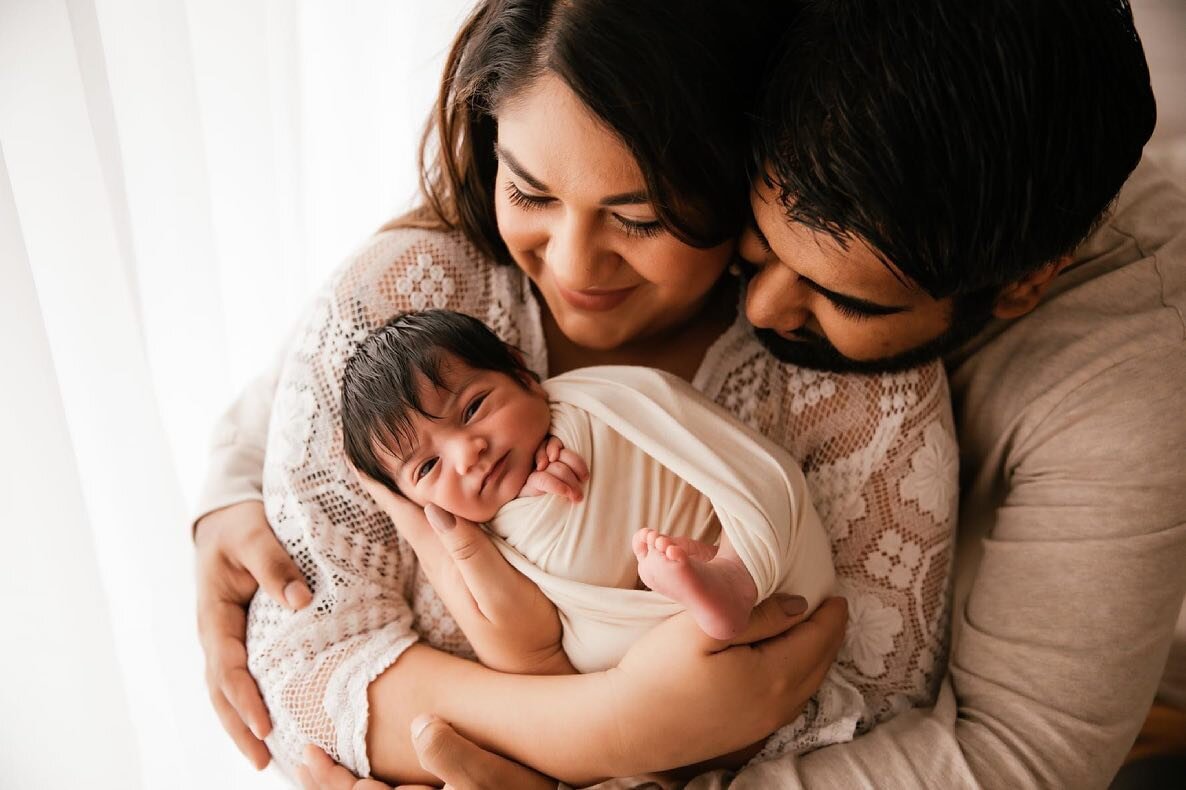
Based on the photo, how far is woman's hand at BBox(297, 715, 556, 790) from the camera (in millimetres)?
1225

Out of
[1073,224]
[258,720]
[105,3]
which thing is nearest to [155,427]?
[258,720]

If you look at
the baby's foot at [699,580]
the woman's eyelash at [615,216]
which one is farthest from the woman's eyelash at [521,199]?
the baby's foot at [699,580]

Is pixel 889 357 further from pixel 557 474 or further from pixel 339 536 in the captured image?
pixel 339 536

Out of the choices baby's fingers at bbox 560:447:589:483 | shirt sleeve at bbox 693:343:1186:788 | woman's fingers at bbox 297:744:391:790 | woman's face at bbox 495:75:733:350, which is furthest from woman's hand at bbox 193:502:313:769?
shirt sleeve at bbox 693:343:1186:788

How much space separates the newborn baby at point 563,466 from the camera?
1261 millimetres

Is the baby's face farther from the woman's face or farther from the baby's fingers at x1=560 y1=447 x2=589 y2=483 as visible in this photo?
the woman's face

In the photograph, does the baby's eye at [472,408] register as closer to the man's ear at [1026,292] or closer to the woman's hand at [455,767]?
the woman's hand at [455,767]

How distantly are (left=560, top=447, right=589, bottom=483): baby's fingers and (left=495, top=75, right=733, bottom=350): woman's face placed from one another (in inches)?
8.3

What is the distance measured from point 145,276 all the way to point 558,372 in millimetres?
823

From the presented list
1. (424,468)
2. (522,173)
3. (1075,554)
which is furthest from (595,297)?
(1075,554)

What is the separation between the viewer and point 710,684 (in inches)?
47.3

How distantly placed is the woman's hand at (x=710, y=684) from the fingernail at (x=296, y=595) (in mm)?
475

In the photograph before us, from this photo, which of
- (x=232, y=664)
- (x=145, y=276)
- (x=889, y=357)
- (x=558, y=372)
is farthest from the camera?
(x=145, y=276)

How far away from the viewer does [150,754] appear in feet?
6.13
